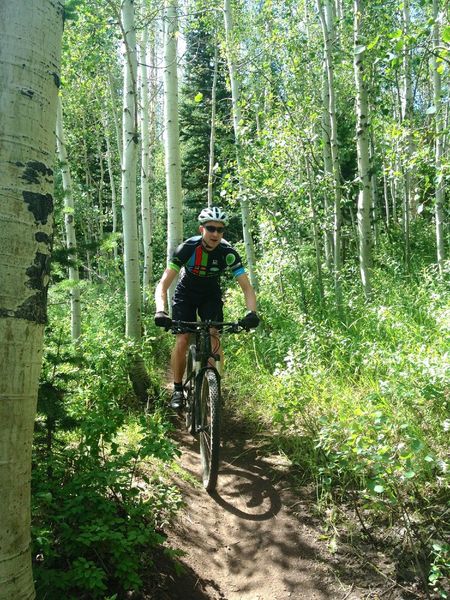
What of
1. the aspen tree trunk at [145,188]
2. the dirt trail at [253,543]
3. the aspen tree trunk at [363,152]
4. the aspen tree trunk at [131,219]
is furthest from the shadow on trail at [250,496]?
the aspen tree trunk at [145,188]

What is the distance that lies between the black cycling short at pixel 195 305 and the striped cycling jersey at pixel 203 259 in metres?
0.25

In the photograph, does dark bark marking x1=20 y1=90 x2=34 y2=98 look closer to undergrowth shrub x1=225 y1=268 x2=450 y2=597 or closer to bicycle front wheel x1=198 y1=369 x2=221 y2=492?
undergrowth shrub x1=225 y1=268 x2=450 y2=597

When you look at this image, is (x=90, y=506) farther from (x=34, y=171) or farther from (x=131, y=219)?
(x=131, y=219)

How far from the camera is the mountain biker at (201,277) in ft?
15.4

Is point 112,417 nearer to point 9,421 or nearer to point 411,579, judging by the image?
point 9,421

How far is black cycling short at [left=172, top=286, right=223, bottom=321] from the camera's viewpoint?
16.6ft

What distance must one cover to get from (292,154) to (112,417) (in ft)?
19.6

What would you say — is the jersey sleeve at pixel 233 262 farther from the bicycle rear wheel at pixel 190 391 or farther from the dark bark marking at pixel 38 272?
the dark bark marking at pixel 38 272

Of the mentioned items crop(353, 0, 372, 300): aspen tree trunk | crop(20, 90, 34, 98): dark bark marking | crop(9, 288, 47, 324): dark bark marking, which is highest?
crop(353, 0, 372, 300): aspen tree trunk

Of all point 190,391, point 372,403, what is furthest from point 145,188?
point 372,403

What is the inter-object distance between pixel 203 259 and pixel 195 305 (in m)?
0.57

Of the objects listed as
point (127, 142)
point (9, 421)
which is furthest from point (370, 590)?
point (127, 142)

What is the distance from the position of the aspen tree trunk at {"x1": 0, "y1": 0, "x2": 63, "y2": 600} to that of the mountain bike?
2.33 m

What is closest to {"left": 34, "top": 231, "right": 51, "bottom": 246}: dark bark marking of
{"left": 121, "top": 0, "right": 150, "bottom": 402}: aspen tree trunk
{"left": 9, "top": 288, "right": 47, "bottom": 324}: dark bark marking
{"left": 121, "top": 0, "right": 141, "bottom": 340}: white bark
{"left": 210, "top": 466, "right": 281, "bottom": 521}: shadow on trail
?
{"left": 9, "top": 288, "right": 47, "bottom": 324}: dark bark marking
